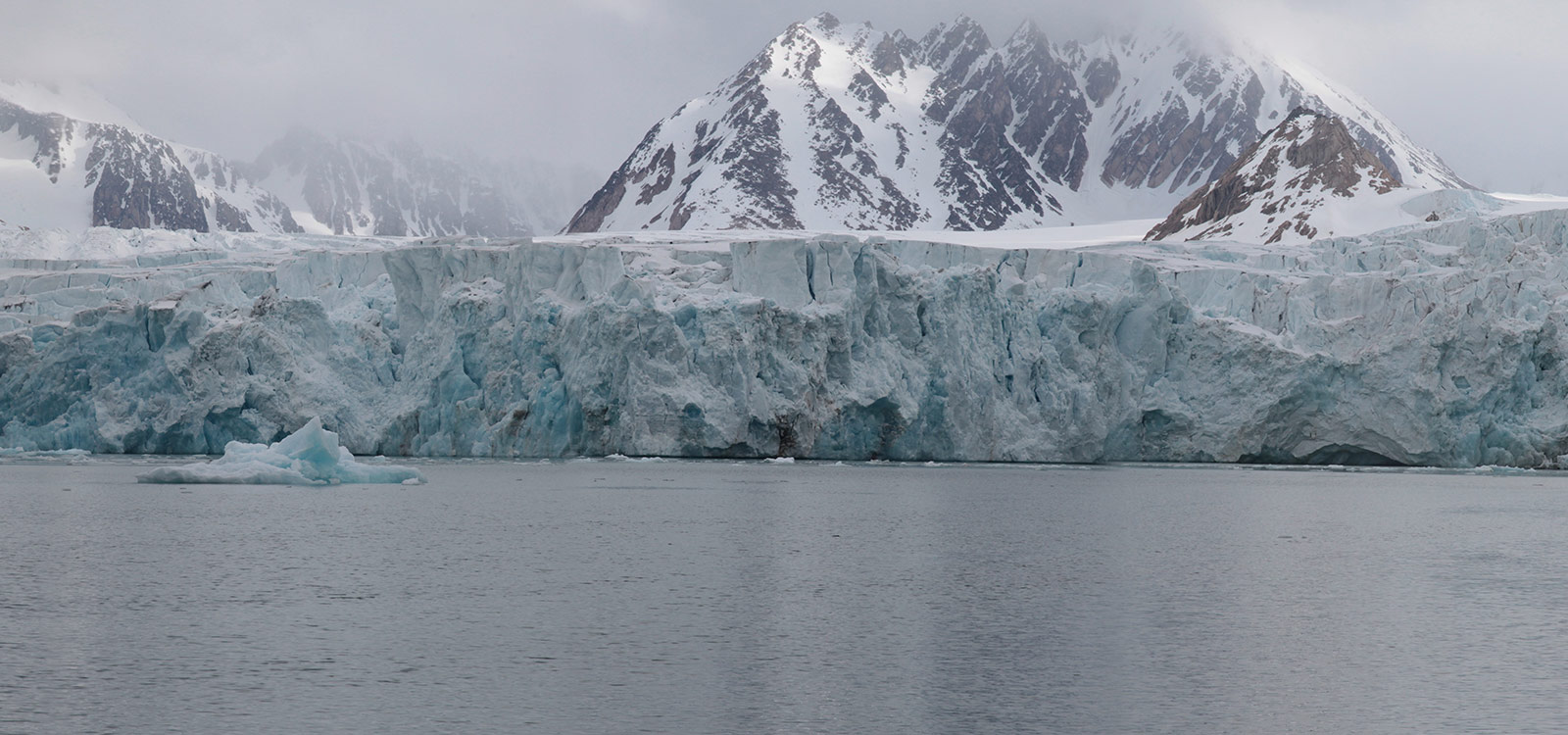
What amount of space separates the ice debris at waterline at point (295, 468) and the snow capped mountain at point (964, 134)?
79.8m

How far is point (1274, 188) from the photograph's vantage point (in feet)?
222

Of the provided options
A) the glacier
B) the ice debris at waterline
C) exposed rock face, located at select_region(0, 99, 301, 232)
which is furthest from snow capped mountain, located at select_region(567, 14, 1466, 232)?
the ice debris at waterline

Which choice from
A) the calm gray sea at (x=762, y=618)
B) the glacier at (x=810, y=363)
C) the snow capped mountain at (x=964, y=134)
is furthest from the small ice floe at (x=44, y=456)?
the snow capped mountain at (x=964, y=134)

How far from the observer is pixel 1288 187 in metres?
67.1

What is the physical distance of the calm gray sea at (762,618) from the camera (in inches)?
296

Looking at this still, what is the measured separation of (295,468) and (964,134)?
4520 inches

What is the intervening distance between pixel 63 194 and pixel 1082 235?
394 ft

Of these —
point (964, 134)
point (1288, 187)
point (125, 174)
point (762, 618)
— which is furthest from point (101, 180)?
point (762, 618)

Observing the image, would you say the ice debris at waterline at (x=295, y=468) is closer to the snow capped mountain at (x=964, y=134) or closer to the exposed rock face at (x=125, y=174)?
the snow capped mountain at (x=964, y=134)

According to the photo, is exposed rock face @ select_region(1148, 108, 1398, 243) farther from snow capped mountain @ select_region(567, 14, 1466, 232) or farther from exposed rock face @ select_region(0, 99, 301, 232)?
exposed rock face @ select_region(0, 99, 301, 232)

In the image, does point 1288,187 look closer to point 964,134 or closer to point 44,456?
point 44,456

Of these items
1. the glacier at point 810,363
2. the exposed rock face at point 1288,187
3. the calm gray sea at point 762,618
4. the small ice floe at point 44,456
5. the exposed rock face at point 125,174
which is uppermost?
the exposed rock face at point 125,174

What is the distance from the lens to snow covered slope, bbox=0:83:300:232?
14425 centimetres

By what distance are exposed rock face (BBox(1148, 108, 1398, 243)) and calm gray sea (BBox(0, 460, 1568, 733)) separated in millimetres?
44485
